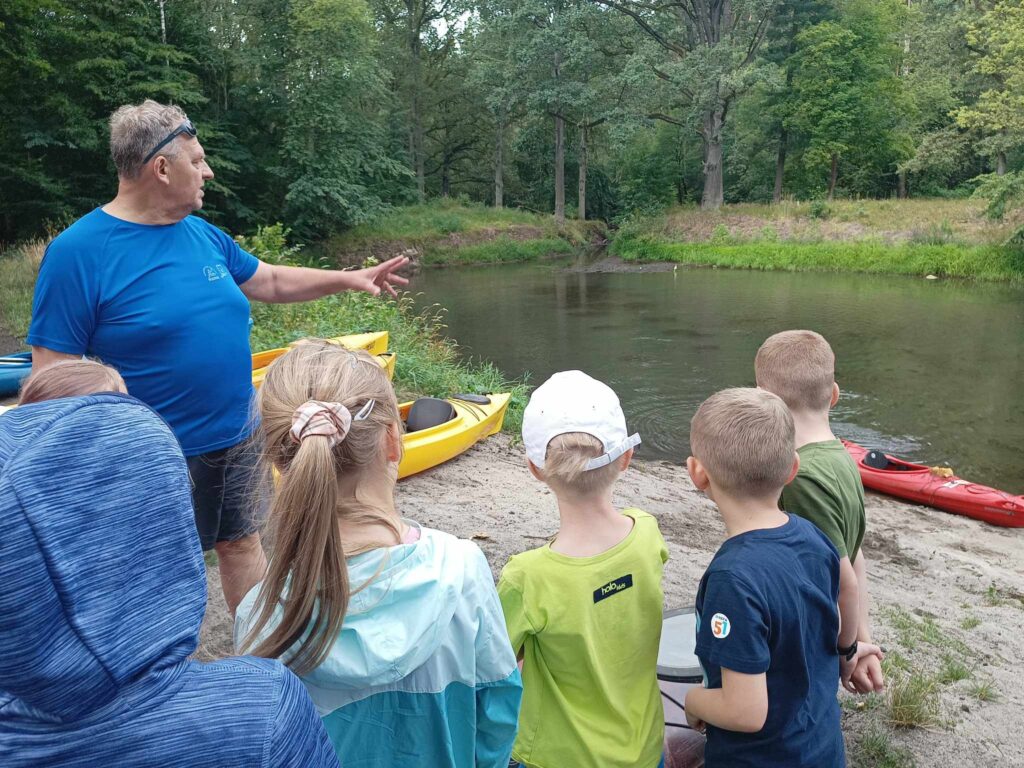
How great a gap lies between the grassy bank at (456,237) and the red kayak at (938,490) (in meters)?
20.9

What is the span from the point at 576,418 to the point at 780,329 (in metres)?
14.0

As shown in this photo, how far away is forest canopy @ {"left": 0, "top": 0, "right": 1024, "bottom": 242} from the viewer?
20734 millimetres

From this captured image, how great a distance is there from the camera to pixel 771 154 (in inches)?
1308

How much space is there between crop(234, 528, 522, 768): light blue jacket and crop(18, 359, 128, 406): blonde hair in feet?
1.97

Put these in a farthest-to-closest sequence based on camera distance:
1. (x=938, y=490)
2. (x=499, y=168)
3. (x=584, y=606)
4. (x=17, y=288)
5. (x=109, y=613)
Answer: (x=499, y=168) → (x=17, y=288) → (x=938, y=490) → (x=584, y=606) → (x=109, y=613)

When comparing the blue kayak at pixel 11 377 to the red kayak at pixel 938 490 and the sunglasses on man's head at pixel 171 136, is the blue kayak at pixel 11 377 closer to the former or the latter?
the sunglasses on man's head at pixel 171 136

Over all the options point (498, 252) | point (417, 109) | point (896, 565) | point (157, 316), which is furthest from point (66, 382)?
point (417, 109)

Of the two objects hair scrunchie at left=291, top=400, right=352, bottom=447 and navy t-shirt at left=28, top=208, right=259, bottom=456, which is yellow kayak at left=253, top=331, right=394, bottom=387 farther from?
hair scrunchie at left=291, top=400, right=352, bottom=447

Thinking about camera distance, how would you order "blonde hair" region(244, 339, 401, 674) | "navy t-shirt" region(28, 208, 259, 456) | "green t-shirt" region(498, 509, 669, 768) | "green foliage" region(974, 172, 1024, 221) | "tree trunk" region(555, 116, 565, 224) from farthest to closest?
1. "tree trunk" region(555, 116, 565, 224)
2. "green foliage" region(974, 172, 1024, 221)
3. "navy t-shirt" region(28, 208, 259, 456)
4. "green t-shirt" region(498, 509, 669, 768)
5. "blonde hair" region(244, 339, 401, 674)

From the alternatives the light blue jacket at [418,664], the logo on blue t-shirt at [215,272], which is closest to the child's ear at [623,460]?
the light blue jacket at [418,664]

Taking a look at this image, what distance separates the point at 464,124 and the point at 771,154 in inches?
546

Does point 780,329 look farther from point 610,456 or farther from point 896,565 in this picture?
point 610,456

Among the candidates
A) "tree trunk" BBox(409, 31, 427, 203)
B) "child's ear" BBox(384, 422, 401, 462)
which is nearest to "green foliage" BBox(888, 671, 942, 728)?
"child's ear" BBox(384, 422, 401, 462)

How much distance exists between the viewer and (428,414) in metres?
6.15
